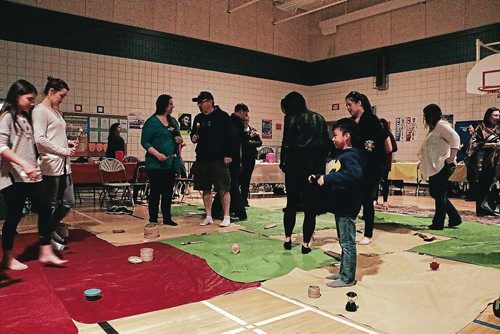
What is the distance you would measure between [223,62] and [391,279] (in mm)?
9855

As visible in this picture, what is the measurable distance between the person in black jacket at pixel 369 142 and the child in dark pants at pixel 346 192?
110 cm

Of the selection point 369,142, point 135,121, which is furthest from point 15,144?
point 135,121

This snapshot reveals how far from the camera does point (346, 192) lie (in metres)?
2.87

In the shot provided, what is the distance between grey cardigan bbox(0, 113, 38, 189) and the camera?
2893 millimetres

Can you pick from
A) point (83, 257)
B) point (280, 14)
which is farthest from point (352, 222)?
point (280, 14)

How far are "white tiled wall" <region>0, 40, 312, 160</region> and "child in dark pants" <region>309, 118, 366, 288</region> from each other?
8112 mm

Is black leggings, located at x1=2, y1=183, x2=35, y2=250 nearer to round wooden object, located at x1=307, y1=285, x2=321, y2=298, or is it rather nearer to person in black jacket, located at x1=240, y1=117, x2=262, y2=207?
round wooden object, located at x1=307, y1=285, x2=321, y2=298

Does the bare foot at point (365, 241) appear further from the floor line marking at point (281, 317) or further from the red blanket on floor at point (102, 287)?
the floor line marking at point (281, 317)

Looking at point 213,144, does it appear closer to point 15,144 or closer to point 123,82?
point 15,144

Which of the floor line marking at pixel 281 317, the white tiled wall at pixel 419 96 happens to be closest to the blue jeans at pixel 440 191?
the floor line marking at pixel 281 317

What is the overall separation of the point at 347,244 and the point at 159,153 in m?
2.74

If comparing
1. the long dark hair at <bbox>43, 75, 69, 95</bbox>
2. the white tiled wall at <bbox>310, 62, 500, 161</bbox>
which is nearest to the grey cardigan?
the long dark hair at <bbox>43, 75, 69, 95</bbox>

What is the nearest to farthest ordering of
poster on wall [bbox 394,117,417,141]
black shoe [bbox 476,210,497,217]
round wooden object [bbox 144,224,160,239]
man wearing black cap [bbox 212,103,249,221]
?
round wooden object [bbox 144,224,160,239]
man wearing black cap [bbox 212,103,249,221]
black shoe [bbox 476,210,497,217]
poster on wall [bbox 394,117,417,141]

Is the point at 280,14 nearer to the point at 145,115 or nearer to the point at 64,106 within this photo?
the point at 145,115
